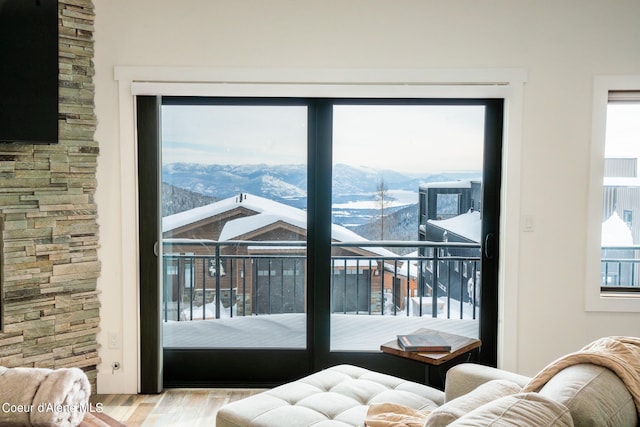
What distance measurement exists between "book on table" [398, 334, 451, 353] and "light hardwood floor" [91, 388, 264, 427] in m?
1.17

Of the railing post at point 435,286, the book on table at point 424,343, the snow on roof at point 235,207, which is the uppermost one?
the snow on roof at point 235,207

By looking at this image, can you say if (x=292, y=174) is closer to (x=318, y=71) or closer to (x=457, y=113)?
(x=318, y=71)

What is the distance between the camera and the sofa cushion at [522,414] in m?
1.26

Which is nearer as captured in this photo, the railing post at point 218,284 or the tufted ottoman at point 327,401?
the tufted ottoman at point 327,401

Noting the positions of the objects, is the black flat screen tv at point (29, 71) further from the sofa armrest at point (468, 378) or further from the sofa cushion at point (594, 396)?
the sofa cushion at point (594, 396)

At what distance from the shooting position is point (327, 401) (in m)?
2.32

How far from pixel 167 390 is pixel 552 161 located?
112 inches

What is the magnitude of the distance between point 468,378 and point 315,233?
1545 millimetres

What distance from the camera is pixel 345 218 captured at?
364 centimetres

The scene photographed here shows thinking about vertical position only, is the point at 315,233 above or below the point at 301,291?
above

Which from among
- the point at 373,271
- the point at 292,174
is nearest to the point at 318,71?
the point at 292,174

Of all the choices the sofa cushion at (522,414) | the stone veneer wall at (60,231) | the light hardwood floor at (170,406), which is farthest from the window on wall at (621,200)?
the stone veneer wall at (60,231)

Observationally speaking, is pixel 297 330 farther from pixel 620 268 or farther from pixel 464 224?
pixel 620 268

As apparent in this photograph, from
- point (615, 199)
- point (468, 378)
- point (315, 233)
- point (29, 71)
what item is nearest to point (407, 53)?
point (315, 233)
